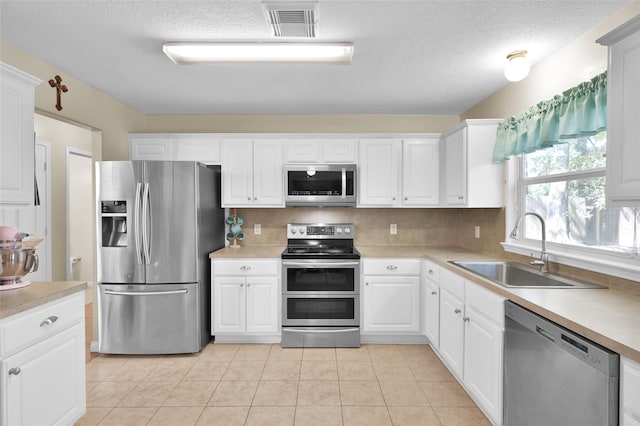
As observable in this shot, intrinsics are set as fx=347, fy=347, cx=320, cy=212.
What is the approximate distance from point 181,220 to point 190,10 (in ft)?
5.76

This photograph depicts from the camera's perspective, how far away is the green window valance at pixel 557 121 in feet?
6.16

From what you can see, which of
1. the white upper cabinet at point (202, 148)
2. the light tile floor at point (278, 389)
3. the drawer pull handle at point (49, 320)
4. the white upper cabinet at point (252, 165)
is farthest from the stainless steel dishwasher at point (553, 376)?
the white upper cabinet at point (202, 148)

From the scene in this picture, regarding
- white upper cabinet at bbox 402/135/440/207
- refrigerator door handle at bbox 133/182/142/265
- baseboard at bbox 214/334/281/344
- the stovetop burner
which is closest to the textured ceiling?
white upper cabinet at bbox 402/135/440/207

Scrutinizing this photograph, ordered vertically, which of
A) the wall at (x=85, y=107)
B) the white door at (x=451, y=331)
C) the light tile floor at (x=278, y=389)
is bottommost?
the light tile floor at (x=278, y=389)

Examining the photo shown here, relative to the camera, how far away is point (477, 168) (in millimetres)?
3043

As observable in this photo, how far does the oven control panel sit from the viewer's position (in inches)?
153

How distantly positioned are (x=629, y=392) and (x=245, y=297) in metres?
2.80

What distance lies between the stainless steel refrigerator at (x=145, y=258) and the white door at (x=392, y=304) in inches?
63.4

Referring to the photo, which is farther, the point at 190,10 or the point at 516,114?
the point at 516,114

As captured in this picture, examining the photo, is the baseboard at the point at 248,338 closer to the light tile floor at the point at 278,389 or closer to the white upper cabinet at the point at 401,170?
the light tile floor at the point at 278,389

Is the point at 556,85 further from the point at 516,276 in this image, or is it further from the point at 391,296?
the point at 391,296

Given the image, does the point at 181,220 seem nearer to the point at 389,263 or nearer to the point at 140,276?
the point at 140,276

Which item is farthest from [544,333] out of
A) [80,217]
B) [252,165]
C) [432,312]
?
[80,217]

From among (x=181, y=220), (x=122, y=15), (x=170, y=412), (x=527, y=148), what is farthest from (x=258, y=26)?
(x=170, y=412)
